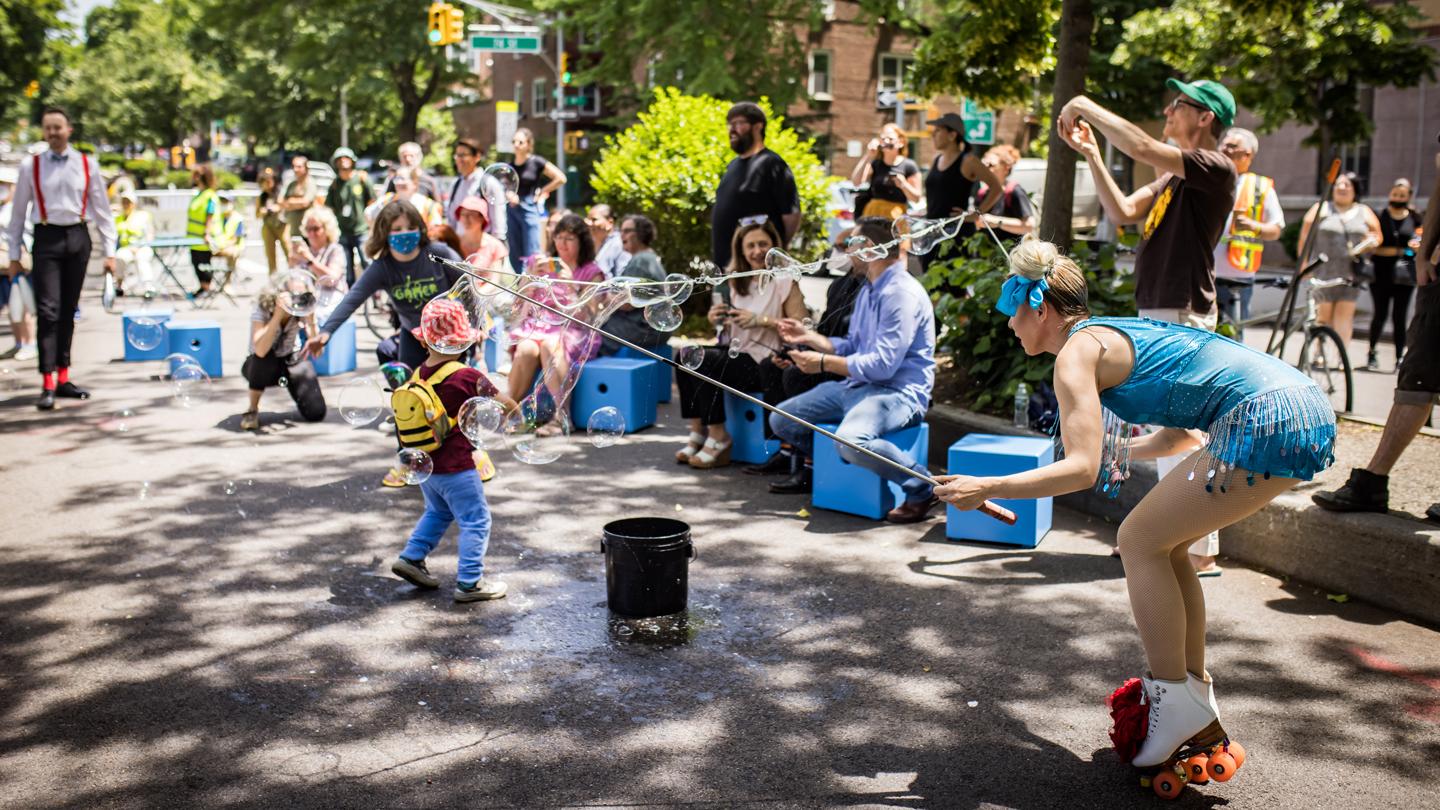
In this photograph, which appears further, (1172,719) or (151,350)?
(151,350)

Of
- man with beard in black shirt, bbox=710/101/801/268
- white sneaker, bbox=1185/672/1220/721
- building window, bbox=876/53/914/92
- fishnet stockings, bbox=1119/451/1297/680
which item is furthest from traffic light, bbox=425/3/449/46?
white sneaker, bbox=1185/672/1220/721

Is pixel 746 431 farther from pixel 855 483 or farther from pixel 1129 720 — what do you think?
pixel 1129 720

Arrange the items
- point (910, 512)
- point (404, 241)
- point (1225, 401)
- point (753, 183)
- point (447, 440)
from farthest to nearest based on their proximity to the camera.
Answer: point (753, 183) < point (404, 241) < point (910, 512) < point (447, 440) < point (1225, 401)

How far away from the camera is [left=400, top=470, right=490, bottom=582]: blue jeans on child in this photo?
5805mm

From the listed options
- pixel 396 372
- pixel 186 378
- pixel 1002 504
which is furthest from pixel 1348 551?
pixel 186 378

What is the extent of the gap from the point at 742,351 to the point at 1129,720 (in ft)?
15.2

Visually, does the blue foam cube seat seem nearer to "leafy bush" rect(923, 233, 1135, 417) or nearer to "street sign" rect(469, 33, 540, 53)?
"leafy bush" rect(923, 233, 1135, 417)

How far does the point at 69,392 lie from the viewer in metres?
10.7

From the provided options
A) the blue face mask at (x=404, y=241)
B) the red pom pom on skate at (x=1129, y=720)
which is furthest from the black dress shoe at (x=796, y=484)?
the red pom pom on skate at (x=1129, y=720)

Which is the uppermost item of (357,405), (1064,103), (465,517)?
(1064,103)

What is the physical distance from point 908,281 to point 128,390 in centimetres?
741

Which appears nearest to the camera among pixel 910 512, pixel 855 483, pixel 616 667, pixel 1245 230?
pixel 616 667

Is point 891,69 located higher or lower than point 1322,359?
higher

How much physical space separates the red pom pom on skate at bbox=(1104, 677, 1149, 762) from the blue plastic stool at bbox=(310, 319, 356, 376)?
946 cm
